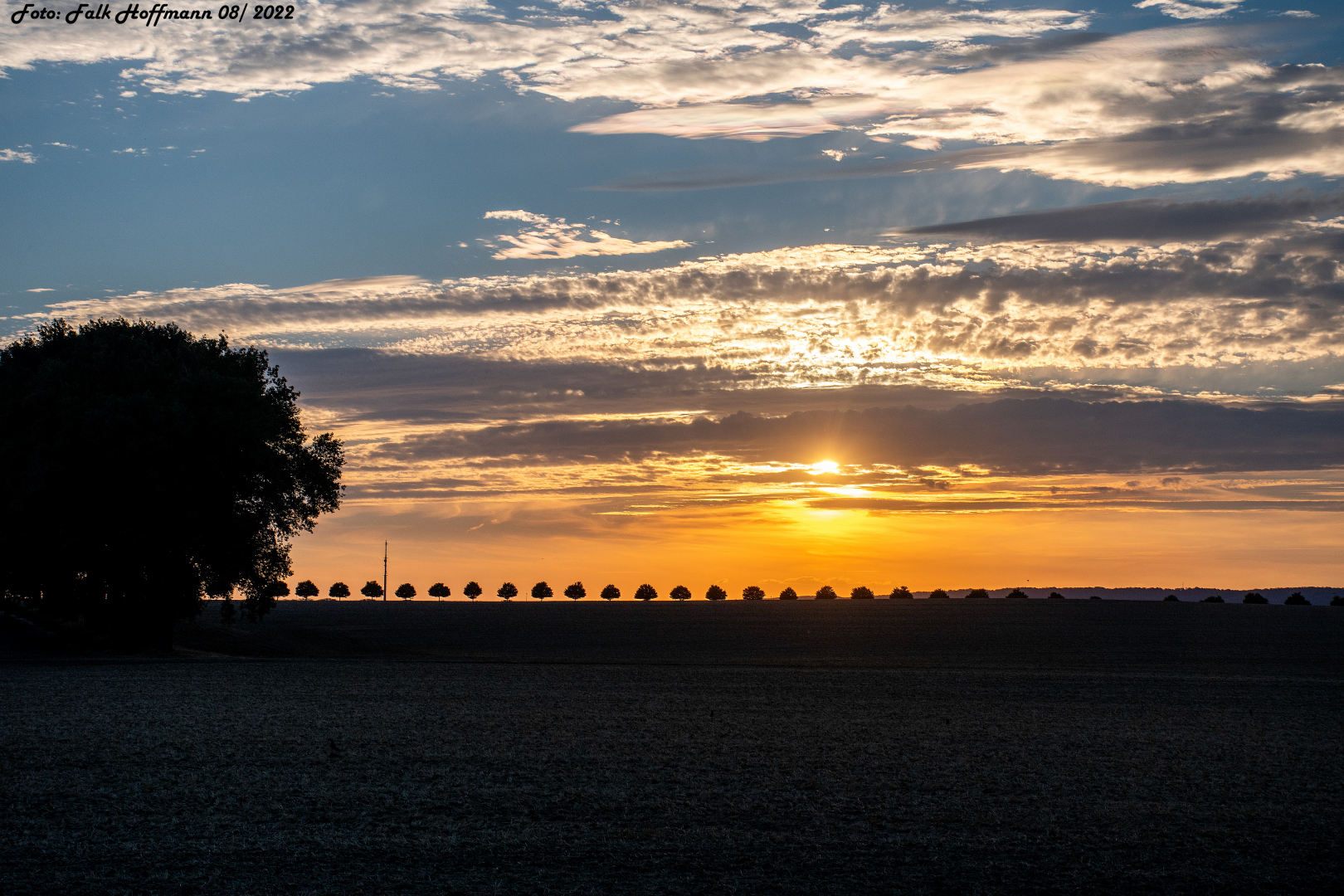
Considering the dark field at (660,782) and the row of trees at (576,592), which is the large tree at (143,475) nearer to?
the dark field at (660,782)

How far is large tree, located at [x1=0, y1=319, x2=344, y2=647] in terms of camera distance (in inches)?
1709

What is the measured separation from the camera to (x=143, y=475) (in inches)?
1735

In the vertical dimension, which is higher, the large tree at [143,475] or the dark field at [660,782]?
the large tree at [143,475]

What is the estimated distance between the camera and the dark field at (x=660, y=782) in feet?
40.8

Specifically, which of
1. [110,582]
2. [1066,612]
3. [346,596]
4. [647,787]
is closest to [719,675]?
[647,787]

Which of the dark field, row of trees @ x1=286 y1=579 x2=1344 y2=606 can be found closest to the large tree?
the dark field

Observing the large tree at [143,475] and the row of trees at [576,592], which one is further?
→ the row of trees at [576,592]

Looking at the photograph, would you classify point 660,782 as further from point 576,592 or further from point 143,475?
point 576,592

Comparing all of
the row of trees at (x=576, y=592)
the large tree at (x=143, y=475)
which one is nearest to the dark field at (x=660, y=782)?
the large tree at (x=143, y=475)

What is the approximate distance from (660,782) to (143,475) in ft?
111

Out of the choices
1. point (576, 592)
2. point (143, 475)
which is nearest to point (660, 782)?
point (143, 475)

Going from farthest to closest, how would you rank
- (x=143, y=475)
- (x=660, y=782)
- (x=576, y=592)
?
(x=576, y=592), (x=143, y=475), (x=660, y=782)

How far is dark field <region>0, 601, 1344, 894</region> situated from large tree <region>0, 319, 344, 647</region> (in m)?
5.05

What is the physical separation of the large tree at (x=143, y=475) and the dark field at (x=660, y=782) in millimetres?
5052
